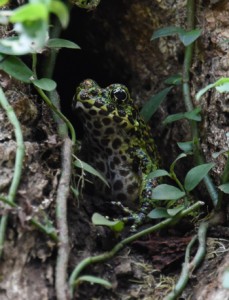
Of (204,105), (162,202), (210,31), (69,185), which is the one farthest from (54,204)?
(210,31)

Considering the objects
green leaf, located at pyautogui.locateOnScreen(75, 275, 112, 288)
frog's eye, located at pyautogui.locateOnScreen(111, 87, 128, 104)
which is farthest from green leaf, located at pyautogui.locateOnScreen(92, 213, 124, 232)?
frog's eye, located at pyautogui.locateOnScreen(111, 87, 128, 104)

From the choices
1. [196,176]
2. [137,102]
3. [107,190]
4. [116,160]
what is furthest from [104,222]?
[137,102]

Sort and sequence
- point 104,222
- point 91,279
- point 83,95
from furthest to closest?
point 83,95 < point 104,222 < point 91,279

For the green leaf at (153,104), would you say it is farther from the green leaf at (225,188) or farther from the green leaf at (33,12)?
the green leaf at (33,12)

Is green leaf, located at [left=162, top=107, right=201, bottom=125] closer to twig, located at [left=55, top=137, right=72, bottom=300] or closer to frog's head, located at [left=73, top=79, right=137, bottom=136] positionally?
frog's head, located at [left=73, top=79, right=137, bottom=136]

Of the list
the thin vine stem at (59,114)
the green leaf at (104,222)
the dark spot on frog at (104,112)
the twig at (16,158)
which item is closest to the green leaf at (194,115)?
the dark spot on frog at (104,112)

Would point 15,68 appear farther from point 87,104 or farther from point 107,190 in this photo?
point 107,190

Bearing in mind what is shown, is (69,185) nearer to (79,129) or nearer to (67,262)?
(67,262)
